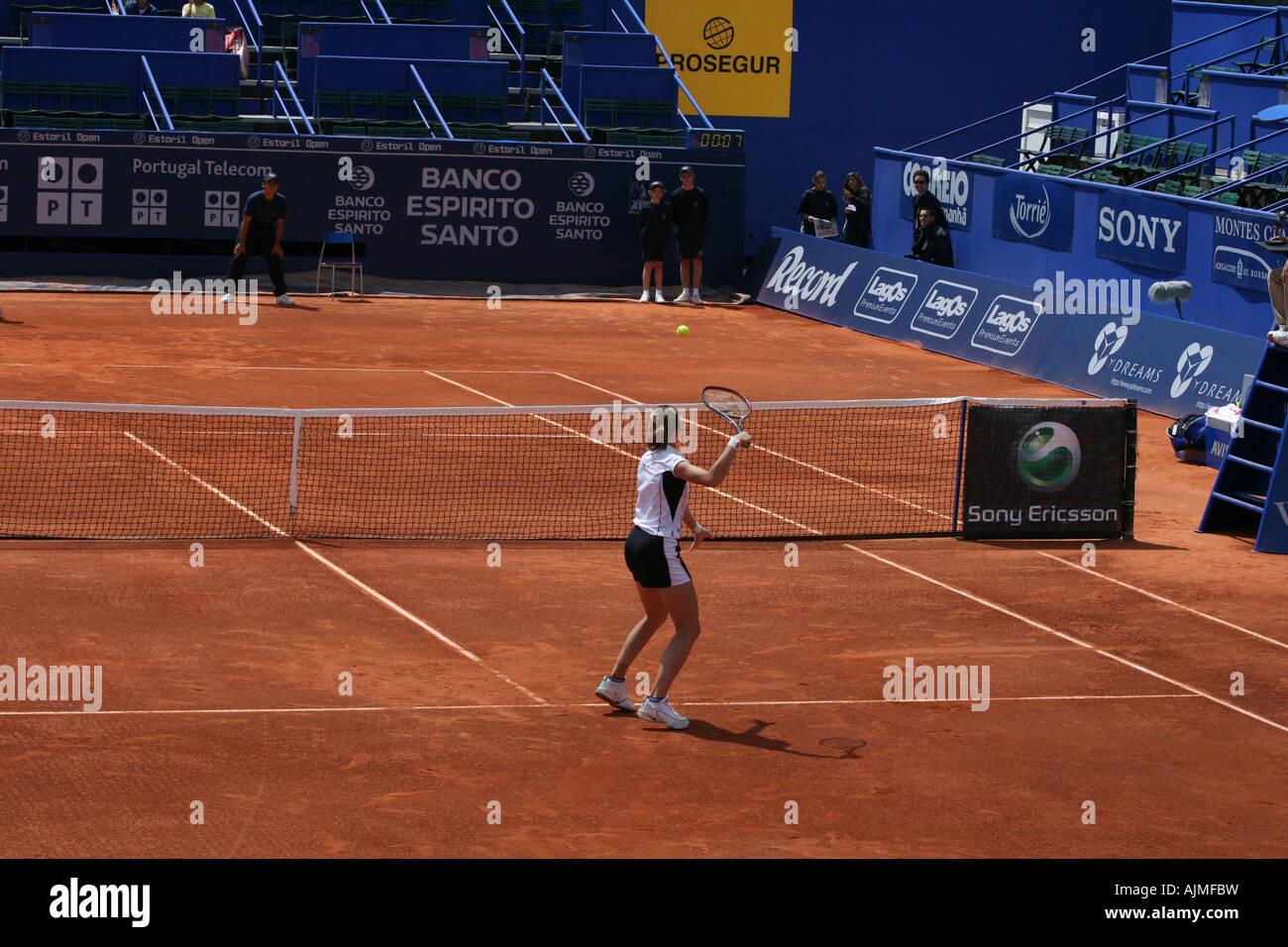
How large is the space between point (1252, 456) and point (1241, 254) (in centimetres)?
710

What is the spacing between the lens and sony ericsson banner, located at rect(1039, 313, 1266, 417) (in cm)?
2048

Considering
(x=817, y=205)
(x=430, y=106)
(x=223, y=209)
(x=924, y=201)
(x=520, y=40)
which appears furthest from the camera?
(x=520, y=40)

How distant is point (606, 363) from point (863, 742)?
46.4ft

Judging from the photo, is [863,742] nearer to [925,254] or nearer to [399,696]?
[399,696]

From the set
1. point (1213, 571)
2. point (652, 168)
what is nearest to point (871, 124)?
point (652, 168)

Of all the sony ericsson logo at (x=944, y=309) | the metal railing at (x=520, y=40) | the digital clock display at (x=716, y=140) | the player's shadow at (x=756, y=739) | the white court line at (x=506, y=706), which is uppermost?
the metal railing at (x=520, y=40)

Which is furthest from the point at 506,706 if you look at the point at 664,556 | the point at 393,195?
the point at 393,195

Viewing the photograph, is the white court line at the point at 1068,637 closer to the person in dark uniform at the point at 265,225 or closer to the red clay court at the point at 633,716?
the red clay court at the point at 633,716

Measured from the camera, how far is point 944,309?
2617 centimetres

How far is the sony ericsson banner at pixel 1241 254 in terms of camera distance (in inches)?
853

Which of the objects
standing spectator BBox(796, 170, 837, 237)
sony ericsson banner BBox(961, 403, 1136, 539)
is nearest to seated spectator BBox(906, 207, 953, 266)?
standing spectator BBox(796, 170, 837, 237)

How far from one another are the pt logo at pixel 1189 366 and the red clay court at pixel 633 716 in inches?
155

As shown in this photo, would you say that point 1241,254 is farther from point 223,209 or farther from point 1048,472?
point 223,209

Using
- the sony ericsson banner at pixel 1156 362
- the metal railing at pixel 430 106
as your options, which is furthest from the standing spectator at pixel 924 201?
the metal railing at pixel 430 106
